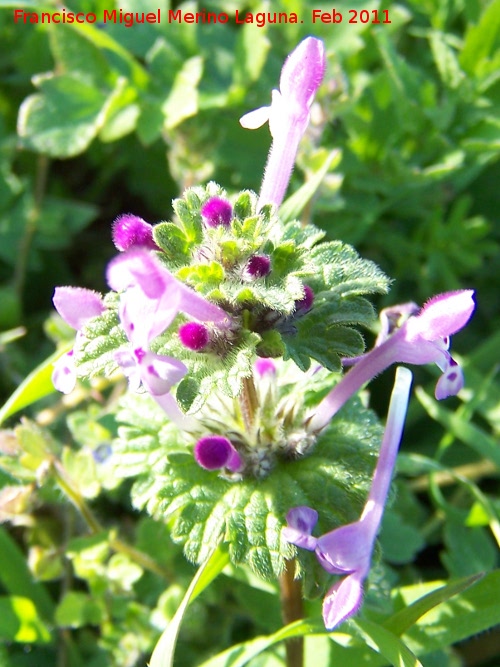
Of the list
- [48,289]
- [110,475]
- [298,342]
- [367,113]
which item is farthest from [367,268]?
[48,289]

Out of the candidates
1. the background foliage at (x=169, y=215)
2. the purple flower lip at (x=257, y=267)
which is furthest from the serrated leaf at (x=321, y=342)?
the background foliage at (x=169, y=215)

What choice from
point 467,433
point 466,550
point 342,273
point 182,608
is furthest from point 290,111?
point 466,550

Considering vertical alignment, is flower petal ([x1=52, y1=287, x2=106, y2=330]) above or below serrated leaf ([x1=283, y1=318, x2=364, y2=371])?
below

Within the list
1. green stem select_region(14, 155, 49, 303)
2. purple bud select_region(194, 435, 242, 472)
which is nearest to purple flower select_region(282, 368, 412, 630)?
purple bud select_region(194, 435, 242, 472)

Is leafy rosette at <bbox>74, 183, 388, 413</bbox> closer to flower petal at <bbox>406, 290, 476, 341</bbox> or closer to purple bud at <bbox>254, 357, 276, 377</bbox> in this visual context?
flower petal at <bbox>406, 290, 476, 341</bbox>

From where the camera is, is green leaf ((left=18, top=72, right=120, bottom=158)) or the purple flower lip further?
green leaf ((left=18, top=72, right=120, bottom=158))

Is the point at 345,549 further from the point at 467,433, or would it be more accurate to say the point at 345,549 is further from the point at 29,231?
the point at 29,231
